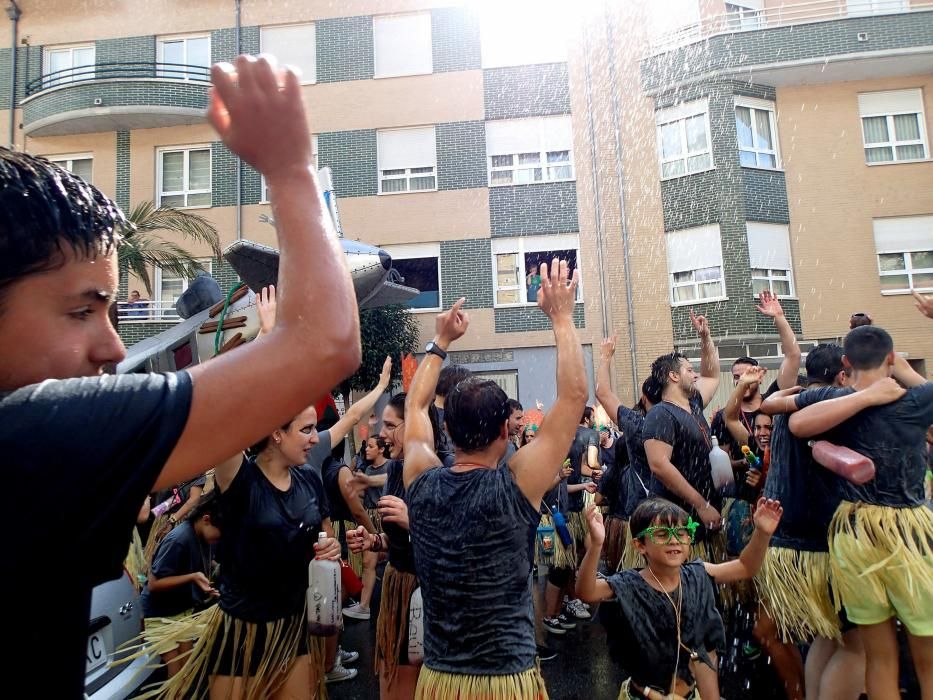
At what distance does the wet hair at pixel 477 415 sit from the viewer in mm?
2771

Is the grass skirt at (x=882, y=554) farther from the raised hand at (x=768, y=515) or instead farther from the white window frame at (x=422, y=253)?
the white window frame at (x=422, y=253)

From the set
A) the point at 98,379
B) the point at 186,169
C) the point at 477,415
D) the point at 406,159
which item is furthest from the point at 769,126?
the point at 98,379

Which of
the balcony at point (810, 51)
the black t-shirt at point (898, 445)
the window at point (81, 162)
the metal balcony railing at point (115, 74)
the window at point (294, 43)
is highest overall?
the window at point (294, 43)

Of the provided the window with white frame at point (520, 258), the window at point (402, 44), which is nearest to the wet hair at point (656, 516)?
the window with white frame at point (520, 258)

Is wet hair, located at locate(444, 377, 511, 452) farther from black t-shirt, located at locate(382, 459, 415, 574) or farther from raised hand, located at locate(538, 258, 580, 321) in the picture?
black t-shirt, located at locate(382, 459, 415, 574)

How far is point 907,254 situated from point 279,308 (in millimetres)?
20625

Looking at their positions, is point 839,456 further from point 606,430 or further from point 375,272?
point 606,430

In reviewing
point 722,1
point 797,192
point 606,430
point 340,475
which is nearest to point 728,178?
point 797,192

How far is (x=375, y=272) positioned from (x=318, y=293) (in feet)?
17.7

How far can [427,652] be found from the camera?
9.27 feet

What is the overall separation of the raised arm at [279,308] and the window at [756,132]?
62.0 ft

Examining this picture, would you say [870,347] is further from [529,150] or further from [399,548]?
[529,150]

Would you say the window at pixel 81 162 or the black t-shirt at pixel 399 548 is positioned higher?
the window at pixel 81 162

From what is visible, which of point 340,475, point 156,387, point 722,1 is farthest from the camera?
point 722,1
